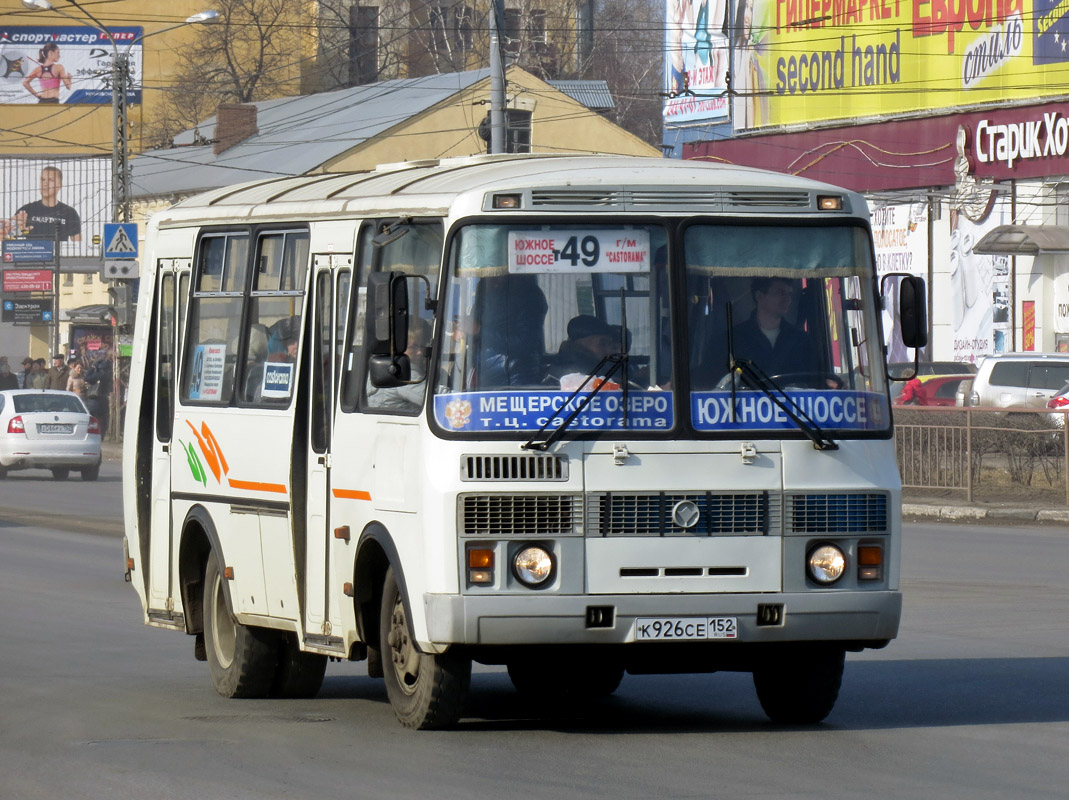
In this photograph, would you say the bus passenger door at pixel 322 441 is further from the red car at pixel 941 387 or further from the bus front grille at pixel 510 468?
the red car at pixel 941 387

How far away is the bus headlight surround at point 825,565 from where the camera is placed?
864 cm

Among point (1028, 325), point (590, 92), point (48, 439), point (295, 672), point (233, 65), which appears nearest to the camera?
point (295, 672)

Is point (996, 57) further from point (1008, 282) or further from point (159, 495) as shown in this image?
point (159, 495)

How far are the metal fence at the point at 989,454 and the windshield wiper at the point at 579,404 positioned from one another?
17371 millimetres

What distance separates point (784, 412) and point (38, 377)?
41862mm

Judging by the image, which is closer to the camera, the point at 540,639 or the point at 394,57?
the point at 540,639

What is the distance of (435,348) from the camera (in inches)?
338

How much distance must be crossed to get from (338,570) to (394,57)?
7998 centimetres

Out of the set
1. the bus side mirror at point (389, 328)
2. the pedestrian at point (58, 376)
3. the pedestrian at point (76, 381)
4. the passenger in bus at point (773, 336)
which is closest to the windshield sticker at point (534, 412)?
the bus side mirror at point (389, 328)

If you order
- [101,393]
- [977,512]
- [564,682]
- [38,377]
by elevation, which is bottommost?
[977,512]

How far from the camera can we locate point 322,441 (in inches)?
378

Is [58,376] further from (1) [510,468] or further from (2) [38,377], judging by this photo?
(1) [510,468]

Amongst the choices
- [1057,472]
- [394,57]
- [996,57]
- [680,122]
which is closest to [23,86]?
[394,57]

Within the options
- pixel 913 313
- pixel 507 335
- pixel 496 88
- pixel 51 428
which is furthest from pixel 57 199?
pixel 507 335
